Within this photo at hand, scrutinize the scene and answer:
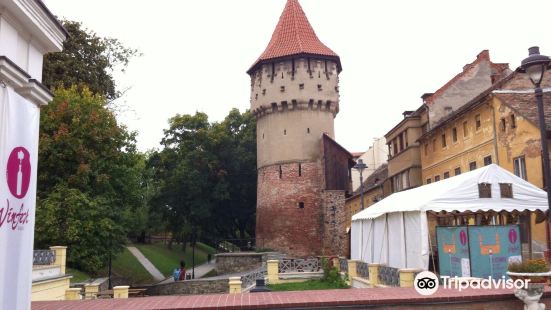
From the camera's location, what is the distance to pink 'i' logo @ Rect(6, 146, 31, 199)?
6.62 metres

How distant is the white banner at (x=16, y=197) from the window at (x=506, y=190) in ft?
40.0

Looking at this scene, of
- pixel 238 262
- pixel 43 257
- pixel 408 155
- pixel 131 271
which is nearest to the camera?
pixel 43 257

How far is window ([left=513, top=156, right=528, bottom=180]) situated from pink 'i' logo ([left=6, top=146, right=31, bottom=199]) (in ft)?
60.0

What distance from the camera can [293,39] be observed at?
38.3 metres

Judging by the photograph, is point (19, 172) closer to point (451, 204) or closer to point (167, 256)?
point (451, 204)

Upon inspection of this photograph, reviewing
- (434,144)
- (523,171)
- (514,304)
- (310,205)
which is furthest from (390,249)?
(310,205)

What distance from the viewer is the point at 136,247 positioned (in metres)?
50.5

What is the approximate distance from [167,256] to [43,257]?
3500cm

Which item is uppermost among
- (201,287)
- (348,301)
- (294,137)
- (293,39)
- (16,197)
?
(293,39)

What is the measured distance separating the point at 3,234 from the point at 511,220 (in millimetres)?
14669

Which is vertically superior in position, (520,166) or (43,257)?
(520,166)

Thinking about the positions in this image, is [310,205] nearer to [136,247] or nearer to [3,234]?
[136,247]

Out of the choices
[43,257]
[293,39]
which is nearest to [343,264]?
[43,257]

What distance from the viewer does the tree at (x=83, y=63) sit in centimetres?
2934
